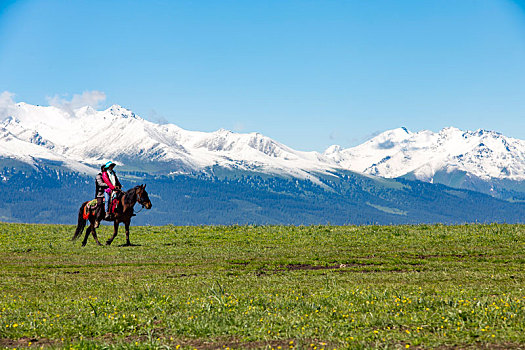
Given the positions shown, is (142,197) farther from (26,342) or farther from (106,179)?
(26,342)

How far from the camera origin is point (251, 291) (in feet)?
53.9

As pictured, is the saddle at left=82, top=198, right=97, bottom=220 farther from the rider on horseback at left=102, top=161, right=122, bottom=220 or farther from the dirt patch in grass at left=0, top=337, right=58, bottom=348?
the dirt patch in grass at left=0, top=337, right=58, bottom=348

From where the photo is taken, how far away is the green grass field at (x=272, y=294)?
1130cm

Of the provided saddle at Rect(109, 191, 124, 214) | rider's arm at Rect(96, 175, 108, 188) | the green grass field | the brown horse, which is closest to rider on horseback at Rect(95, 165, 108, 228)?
rider's arm at Rect(96, 175, 108, 188)

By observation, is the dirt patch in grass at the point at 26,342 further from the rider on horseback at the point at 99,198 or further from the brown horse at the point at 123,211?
the rider on horseback at the point at 99,198

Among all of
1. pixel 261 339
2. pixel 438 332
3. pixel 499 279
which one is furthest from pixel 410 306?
pixel 499 279

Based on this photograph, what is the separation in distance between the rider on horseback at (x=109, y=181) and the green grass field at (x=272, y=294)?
10.0 feet

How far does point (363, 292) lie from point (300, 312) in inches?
105

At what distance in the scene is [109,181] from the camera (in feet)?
112

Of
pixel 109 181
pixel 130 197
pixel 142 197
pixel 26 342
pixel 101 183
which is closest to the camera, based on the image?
pixel 26 342

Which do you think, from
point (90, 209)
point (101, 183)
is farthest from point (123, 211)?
point (101, 183)

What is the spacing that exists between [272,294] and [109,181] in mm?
21130

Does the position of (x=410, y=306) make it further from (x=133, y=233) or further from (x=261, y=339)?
(x=133, y=233)

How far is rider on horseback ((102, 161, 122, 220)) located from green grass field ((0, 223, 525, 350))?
3.05 metres
